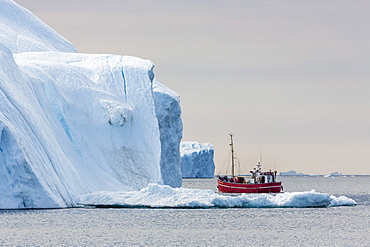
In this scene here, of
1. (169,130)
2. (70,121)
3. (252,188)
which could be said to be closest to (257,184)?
(252,188)

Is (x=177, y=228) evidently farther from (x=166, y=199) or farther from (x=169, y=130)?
(x=169, y=130)

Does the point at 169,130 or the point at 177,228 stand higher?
the point at 169,130

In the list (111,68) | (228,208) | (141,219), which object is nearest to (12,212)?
(141,219)

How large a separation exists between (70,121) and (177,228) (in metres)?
12.8

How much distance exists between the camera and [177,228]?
94.6 ft

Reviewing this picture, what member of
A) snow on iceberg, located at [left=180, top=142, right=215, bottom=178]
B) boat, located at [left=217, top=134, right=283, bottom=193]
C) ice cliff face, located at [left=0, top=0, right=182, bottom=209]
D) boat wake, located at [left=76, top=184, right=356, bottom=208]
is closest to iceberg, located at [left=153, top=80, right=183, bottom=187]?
ice cliff face, located at [left=0, top=0, right=182, bottom=209]

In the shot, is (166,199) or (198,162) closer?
(166,199)

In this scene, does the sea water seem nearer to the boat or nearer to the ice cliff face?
the ice cliff face

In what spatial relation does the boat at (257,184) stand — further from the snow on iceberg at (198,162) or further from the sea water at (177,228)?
the snow on iceberg at (198,162)

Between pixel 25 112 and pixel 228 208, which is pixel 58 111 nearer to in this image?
pixel 25 112

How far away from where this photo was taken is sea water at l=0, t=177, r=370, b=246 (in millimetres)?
25141

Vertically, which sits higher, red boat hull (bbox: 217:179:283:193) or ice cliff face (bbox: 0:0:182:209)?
ice cliff face (bbox: 0:0:182:209)

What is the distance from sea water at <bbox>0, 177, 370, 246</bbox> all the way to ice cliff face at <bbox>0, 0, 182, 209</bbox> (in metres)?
1.64

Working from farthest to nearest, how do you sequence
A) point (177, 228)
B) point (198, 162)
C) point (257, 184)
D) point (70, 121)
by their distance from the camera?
point (198, 162)
point (257, 184)
point (70, 121)
point (177, 228)
